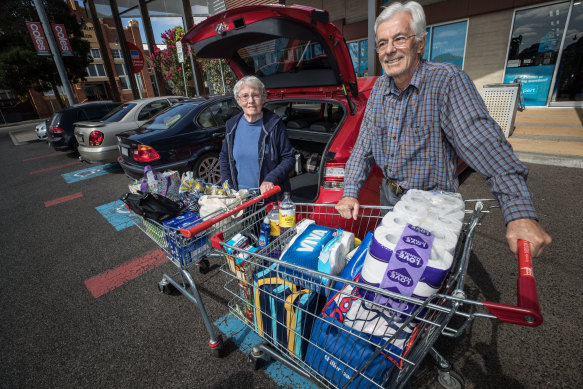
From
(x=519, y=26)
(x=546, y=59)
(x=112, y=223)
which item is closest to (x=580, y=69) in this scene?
(x=546, y=59)

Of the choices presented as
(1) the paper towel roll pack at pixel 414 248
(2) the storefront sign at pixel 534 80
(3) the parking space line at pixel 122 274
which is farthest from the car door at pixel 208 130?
(2) the storefront sign at pixel 534 80

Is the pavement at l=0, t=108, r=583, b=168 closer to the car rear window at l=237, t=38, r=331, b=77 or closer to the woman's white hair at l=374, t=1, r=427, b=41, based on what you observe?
the car rear window at l=237, t=38, r=331, b=77

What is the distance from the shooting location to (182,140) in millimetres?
4738

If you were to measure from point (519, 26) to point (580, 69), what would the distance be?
6.67ft

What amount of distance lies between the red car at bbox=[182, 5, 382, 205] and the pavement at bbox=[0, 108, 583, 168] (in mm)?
4238

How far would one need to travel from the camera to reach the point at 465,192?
4.30m

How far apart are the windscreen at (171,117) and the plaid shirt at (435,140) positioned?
13.4ft

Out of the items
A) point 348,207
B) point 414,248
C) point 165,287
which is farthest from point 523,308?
point 165,287

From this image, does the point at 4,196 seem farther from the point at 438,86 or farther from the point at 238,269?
the point at 438,86

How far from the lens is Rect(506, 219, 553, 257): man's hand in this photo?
1.00m

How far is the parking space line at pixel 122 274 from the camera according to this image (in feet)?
9.74

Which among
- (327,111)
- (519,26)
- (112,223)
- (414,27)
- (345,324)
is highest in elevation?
(519,26)

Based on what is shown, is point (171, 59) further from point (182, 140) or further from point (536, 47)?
point (536, 47)

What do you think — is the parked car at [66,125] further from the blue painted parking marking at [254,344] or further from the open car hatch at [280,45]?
the blue painted parking marking at [254,344]
